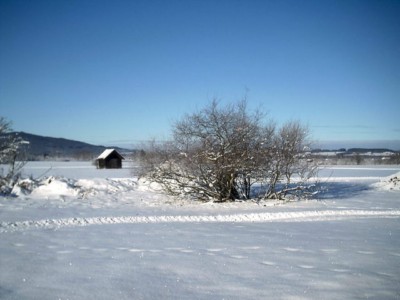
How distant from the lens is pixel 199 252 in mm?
7746

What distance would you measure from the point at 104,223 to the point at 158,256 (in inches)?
191

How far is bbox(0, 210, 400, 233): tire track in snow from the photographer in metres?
11.1

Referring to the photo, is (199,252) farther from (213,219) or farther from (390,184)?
(390,184)

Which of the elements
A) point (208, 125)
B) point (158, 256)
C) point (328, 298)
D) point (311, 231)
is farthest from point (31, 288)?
point (208, 125)

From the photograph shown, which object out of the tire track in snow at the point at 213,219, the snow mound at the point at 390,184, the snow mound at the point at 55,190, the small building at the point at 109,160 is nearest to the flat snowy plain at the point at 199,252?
the tire track in snow at the point at 213,219

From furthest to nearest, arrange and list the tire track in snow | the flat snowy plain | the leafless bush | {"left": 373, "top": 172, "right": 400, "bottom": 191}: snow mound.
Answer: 1. {"left": 373, "top": 172, "right": 400, "bottom": 191}: snow mound
2. the leafless bush
3. the tire track in snow
4. the flat snowy plain

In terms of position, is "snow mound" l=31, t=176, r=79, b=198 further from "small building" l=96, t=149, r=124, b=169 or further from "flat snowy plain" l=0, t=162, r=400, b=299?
"small building" l=96, t=149, r=124, b=169

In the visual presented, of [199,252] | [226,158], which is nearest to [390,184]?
[226,158]

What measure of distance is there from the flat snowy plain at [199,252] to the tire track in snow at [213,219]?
0.04 m

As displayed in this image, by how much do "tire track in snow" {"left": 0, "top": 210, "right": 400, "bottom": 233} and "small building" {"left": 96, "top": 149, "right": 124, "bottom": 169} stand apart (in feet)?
145

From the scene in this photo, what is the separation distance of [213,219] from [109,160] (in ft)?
150

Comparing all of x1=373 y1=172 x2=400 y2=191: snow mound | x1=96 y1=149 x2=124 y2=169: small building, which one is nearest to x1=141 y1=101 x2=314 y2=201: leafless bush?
x1=373 y1=172 x2=400 y2=191: snow mound

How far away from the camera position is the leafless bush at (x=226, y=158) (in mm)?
17703

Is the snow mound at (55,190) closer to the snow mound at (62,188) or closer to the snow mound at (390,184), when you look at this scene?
the snow mound at (62,188)
